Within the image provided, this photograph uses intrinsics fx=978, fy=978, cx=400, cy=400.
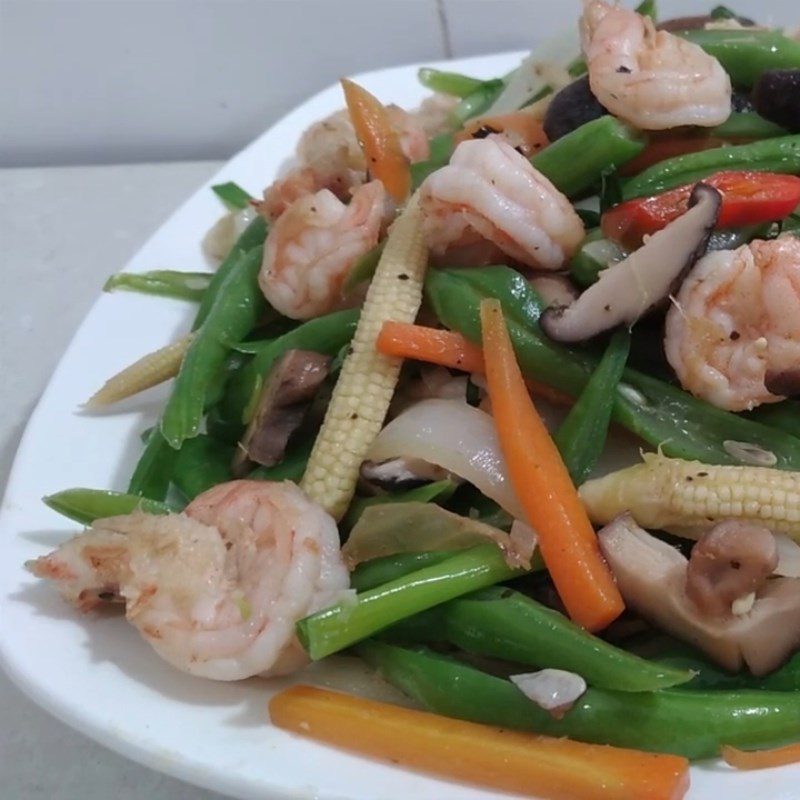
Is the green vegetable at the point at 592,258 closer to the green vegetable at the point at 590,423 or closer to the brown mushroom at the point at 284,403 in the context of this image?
the green vegetable at the point at 590,423

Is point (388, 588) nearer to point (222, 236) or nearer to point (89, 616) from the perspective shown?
point (89, 616)

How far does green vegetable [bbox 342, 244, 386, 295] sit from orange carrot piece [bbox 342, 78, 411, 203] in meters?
0.19

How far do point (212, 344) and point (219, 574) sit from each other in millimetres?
527

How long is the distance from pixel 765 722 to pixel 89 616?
821 millimetres

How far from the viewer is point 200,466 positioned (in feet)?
4.91

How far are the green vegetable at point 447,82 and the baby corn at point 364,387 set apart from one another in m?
0.91

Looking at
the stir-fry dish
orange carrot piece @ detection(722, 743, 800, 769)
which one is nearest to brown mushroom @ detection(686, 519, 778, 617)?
the stir-fry dish

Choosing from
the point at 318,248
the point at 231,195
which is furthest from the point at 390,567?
the point at 231,195

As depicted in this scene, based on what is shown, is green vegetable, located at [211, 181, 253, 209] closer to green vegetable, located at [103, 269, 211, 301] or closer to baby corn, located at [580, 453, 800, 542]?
green vegetable, located at [103, 269, 211, 301]

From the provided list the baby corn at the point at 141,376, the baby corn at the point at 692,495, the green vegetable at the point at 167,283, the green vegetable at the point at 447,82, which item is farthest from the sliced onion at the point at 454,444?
the green vegetable at the point at 447,82

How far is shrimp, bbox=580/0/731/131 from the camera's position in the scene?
137 centimetres

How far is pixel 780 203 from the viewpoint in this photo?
1.31 metres

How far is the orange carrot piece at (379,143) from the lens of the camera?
1.65m

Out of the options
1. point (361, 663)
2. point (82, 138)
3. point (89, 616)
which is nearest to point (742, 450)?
point (361, 663)
